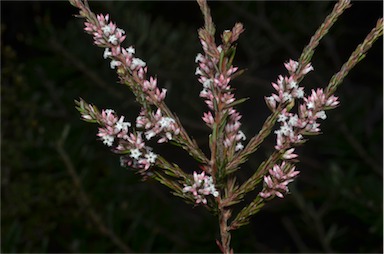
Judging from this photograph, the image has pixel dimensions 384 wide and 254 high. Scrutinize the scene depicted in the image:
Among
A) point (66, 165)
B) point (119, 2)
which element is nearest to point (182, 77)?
point (119, 2)

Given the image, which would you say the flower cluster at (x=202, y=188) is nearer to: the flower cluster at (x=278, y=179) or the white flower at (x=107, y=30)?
the flower cluster at (x=278, y=179)

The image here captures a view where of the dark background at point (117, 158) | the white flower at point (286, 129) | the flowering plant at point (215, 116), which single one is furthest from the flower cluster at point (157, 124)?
the dark background at point (117, 158)

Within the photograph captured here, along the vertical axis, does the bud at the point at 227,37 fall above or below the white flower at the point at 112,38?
above

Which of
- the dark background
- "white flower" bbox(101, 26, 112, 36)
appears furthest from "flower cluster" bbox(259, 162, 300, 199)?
the dark background

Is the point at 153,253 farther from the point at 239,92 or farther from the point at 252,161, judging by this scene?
the point at 239,92

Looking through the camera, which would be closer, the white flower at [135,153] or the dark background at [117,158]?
the white flower at [135,153]

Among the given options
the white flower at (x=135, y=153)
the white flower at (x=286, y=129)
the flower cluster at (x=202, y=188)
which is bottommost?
the flower cluster at (x=202, y=188)

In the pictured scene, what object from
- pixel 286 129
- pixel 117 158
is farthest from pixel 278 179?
pixel 117 158

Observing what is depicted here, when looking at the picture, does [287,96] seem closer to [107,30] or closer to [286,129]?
[286,129]
